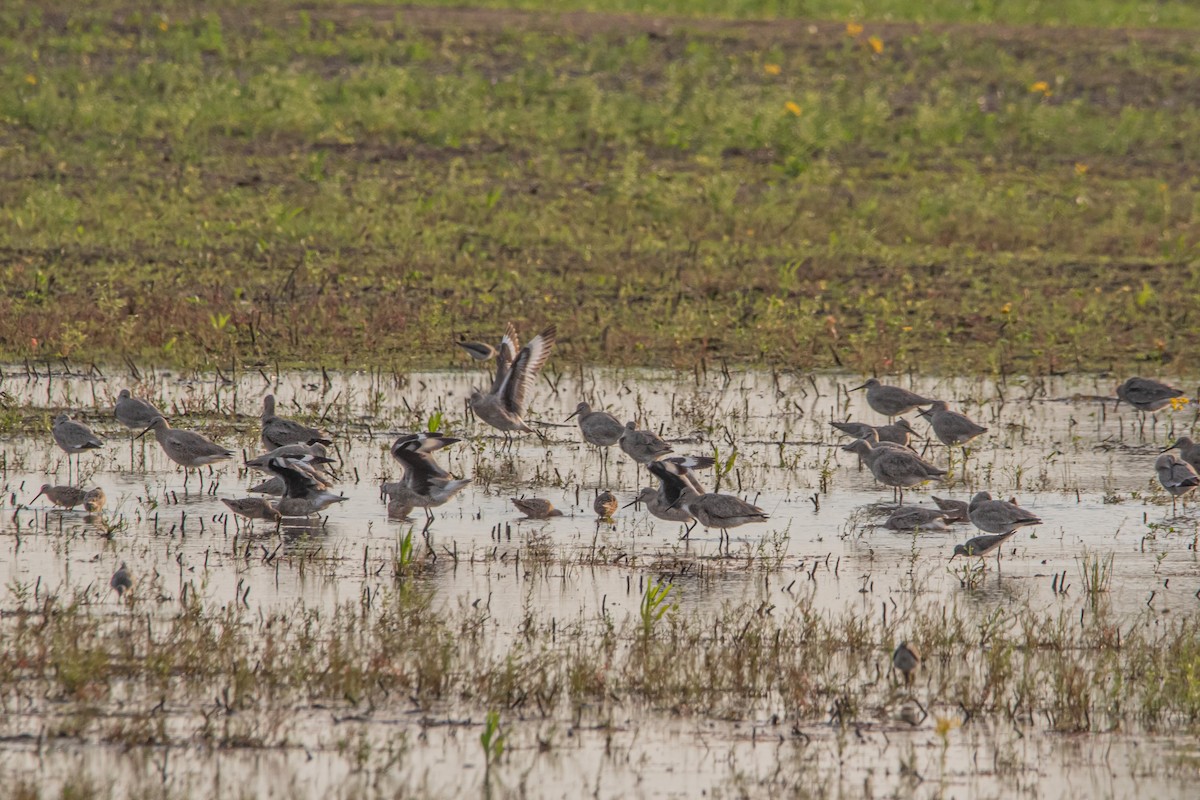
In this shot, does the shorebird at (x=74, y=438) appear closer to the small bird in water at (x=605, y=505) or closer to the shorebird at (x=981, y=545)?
the small bird in water at (x=605, y=505)

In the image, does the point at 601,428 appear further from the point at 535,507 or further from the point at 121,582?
the point at 121,582

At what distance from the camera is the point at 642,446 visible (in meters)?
12.7

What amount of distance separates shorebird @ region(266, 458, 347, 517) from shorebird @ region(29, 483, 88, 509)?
1.13 meters

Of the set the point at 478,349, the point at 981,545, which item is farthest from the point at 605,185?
the point at 981,545

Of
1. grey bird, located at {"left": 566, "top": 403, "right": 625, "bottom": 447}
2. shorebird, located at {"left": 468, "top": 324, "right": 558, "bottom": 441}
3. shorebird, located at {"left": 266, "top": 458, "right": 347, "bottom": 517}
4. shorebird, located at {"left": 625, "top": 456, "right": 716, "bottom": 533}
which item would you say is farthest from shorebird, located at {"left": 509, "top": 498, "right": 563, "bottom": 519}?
shorebird, located at {"left": 468, "top": 324, "right": 558, "bottom": 441}

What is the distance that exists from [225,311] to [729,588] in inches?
360

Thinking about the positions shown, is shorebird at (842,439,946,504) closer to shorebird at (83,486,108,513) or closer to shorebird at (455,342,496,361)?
shorebird at (455,342,496,361)

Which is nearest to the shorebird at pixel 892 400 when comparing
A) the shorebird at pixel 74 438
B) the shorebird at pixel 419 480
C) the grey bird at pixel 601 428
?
the grey bird at pixel 601 428

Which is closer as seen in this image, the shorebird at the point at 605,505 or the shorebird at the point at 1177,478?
the shorebird at the point at 605,505

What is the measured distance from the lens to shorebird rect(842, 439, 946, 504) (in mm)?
12188

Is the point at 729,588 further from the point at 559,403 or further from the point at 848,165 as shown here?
the point at 848,165

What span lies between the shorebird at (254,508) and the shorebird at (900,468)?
12.9ft

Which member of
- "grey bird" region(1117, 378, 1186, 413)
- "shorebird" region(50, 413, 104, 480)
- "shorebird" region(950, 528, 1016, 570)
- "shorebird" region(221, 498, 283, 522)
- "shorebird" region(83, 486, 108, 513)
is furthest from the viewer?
"grey bird" region(1117, 378, 1186, 413)

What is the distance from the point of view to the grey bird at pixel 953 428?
44.8 feet
